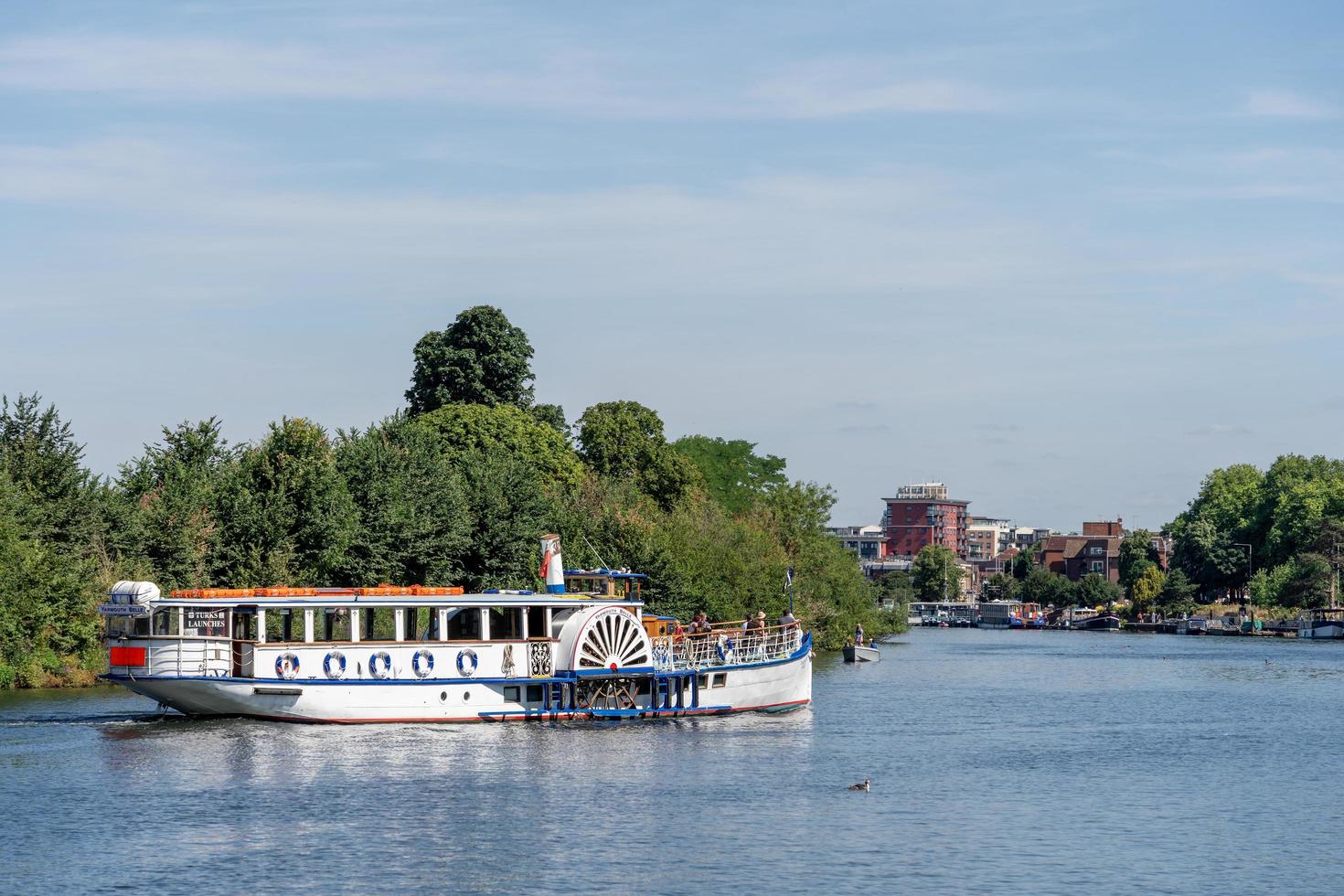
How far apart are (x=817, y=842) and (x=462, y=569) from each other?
2351 inches

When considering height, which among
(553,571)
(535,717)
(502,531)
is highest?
(502,531)

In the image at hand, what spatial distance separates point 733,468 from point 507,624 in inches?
4150

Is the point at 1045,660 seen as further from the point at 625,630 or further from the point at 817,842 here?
the point at 817,842

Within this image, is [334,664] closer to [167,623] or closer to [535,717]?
[167,623]

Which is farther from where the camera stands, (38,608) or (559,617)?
(38,608)

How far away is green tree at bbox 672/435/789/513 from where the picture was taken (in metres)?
168

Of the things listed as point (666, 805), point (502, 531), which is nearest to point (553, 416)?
point (502, 531)

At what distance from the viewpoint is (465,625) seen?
67688 mm

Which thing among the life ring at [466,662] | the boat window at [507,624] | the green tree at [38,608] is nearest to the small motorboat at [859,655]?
the green tree at [38,608]

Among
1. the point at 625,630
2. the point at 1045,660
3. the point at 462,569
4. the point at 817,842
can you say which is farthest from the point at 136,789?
the point at 1045,660

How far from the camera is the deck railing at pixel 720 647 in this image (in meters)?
71.8

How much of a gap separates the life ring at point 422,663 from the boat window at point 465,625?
1390 millimetres

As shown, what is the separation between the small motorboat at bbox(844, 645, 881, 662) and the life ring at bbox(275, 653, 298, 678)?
70.1 m

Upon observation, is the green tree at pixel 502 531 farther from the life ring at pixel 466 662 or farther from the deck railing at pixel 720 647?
the life ring at pixel 466 662
